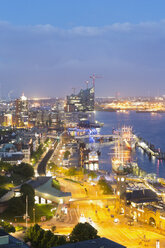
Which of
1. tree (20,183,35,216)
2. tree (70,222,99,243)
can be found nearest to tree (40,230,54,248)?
tree (70,222,99,243)

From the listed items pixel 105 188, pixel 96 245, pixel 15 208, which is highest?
pixel 96 245

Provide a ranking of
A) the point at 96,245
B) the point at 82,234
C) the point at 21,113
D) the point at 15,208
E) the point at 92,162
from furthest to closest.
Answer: the point at 21,113, the point at 92,162, the point at 15,208, the point at 82,234, the point at 96,245

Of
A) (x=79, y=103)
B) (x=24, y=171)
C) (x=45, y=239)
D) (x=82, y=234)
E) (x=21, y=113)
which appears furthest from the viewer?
(x=79, y=103)

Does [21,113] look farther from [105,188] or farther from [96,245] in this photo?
[96,245]

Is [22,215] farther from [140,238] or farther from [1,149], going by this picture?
[1,149]

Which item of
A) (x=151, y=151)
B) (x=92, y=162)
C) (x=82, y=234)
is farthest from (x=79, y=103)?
(x=82, y=234)

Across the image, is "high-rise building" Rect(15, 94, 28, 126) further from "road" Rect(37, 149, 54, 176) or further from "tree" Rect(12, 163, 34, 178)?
"tree" Rect(12, 163, 34, 178)

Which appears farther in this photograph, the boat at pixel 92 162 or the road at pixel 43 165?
the boat at pixel 92 162

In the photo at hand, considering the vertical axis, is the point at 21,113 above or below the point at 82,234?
above

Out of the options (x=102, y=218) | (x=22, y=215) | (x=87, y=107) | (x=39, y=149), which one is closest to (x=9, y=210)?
(x=22, y=215)

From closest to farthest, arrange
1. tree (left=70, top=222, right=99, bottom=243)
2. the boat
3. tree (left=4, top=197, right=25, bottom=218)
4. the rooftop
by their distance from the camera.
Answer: the rooftop < tree (left=70, top=222, right=99, bottom=243) < tree (left=4, top=197, right=25, bottom=218) < the boat

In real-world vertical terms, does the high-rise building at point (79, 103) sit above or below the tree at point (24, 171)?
above

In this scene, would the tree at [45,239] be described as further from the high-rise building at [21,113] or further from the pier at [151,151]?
the high-rise building at [21,113]

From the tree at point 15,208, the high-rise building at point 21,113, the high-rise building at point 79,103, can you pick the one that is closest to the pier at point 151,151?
the tree at point 15,208
